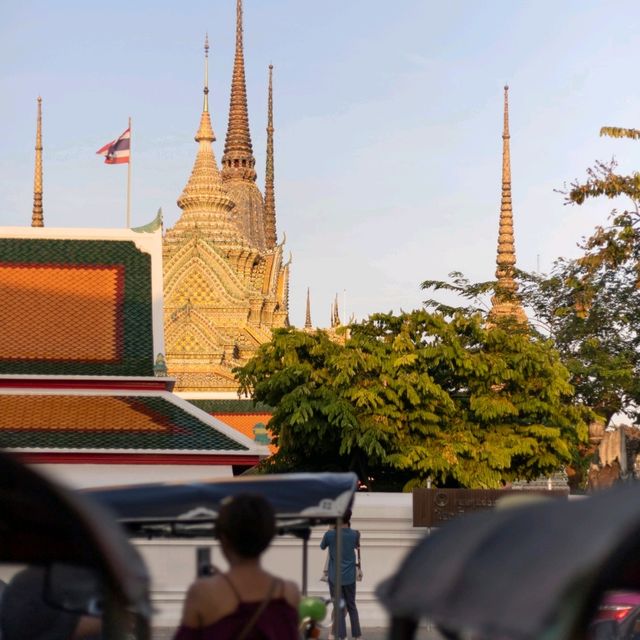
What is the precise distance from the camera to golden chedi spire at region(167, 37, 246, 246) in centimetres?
6606

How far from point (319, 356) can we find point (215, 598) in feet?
87.5

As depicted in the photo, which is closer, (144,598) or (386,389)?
(144,598)

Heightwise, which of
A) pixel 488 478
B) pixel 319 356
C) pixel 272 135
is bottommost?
pixel 488 478

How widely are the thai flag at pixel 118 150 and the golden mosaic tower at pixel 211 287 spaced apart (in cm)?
1550

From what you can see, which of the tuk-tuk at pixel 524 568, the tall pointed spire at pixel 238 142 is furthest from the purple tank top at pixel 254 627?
the tall pointed spire at pixel 238 142

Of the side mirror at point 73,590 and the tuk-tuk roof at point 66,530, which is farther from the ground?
the tuk-tuk roof at point 66,530

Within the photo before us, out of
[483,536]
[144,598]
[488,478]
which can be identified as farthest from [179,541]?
[488,478]

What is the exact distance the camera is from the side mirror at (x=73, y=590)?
5.00 m

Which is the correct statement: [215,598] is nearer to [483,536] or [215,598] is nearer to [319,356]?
[483,536]

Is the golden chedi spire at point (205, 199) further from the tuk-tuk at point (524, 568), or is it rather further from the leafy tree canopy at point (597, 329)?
the tuk-tuk at point (524, 568)

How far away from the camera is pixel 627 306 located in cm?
3766

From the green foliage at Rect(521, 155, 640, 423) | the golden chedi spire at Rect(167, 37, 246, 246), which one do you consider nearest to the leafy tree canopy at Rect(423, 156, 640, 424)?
the green foliage at Rect(521, 155, 640, 423)

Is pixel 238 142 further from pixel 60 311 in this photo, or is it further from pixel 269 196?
pixel 60 311

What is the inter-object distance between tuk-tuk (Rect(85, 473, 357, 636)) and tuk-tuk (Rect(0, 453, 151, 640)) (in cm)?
71
